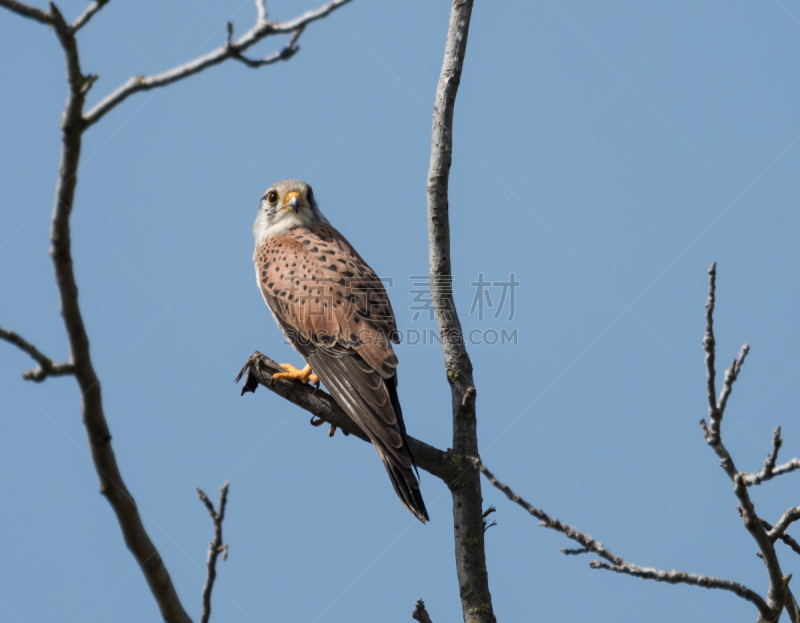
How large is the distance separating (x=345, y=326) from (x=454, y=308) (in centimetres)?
104

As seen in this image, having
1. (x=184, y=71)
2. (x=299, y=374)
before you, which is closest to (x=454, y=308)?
(x=299, y=374)

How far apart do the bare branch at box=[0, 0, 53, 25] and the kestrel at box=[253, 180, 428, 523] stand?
276 cm

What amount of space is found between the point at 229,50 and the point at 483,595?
9.66 feet

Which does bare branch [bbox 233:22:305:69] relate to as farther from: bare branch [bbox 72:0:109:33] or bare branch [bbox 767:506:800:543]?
bare branch [bbox 767:506:800:543]

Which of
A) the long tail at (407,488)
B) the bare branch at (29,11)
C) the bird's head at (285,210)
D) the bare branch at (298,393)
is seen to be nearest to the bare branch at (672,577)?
the long tail at (407,488)

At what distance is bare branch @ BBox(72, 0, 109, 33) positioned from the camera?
1997 mm

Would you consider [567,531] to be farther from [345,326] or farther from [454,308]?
[345,326]

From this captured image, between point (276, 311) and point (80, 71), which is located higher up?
point (276, 311)

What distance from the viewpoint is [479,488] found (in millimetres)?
4074

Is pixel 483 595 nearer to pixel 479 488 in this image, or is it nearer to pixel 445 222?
pixel 479 488

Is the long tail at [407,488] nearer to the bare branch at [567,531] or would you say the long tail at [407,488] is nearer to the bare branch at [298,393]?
the bare branch at [298,393]

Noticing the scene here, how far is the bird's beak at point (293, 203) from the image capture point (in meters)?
6.55

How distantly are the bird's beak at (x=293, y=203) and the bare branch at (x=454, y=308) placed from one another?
95.8 inches


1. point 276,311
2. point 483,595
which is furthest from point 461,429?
point 276,311
